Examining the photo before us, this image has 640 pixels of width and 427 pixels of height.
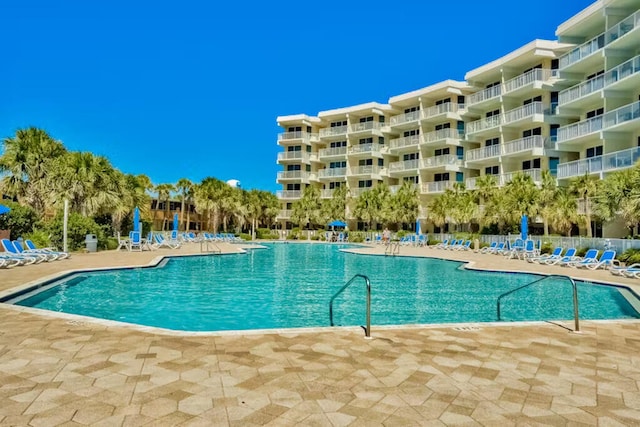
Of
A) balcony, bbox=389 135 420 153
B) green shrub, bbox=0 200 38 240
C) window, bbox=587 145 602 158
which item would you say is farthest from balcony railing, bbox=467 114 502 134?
green shrub, bbox=0 200 38 240

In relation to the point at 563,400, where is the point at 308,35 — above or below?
above

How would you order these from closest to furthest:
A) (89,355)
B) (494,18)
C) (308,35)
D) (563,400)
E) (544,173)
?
(563,400)
(89,355)
(544,173)
(494,18)
(308,35)

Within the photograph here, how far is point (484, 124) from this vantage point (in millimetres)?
39875

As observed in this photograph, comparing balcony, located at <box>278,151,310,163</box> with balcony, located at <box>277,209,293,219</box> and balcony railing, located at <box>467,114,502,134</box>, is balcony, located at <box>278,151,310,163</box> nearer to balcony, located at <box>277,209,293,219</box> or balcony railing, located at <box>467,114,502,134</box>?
balcony, located at <box>277,209,293,219</box>

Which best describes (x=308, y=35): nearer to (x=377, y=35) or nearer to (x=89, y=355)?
(x=377, y=35)

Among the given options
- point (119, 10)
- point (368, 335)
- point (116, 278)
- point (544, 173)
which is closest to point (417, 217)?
point (544, 173)

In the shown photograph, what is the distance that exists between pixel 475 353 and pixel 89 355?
4.57 metres

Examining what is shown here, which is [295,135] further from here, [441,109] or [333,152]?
[441,109]

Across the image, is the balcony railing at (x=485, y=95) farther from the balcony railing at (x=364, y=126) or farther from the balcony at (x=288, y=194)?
the balcony at (x=288, y=194)

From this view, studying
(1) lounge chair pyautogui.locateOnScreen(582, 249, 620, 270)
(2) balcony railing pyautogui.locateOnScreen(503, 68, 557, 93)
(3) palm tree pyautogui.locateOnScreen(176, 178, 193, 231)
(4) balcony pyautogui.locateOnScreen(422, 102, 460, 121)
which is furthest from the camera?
(3) palm tree pyautogui.locateOnScreen(176, 178, 193, 231)

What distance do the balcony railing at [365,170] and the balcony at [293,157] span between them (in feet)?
23.2

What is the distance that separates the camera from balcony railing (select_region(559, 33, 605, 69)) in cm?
2916

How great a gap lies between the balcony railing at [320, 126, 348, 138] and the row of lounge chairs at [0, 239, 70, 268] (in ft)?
131

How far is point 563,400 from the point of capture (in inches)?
161
